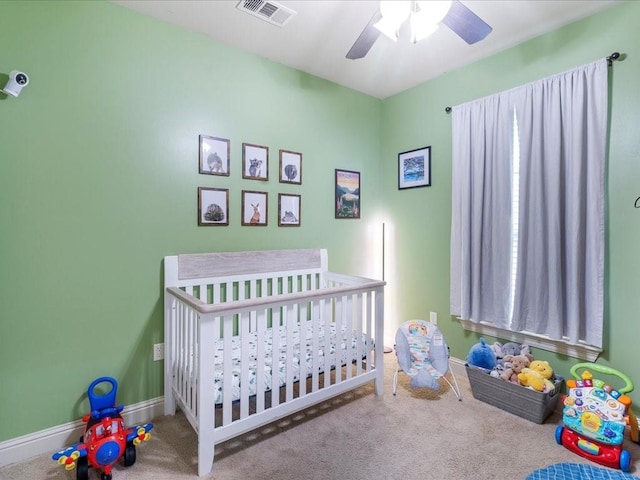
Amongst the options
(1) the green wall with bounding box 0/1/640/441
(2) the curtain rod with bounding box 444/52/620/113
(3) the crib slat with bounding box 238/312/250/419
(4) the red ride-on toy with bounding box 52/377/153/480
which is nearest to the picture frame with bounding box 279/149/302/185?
(1) the green wall with bounding box 0/1/640/441

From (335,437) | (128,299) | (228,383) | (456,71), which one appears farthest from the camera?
(456,71)

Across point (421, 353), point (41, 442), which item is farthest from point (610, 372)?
point (41, 442)

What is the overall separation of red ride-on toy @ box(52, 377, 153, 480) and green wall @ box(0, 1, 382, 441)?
23cm

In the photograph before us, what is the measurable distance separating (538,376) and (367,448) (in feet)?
3.88

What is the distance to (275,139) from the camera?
2.67m

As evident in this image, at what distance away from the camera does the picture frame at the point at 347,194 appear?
3.10 meters

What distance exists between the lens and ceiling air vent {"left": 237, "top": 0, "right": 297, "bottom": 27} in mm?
1970

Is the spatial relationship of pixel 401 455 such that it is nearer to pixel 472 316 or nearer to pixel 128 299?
pixel 472 316

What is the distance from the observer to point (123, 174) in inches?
79.5

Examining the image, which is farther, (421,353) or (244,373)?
(421,353)

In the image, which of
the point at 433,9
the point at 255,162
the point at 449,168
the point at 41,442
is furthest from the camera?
the point at 449,168

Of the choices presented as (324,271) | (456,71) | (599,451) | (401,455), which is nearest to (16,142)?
(324,271)

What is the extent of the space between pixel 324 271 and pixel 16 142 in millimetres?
2175

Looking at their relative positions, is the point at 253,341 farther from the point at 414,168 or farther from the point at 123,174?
the point at 414,168
